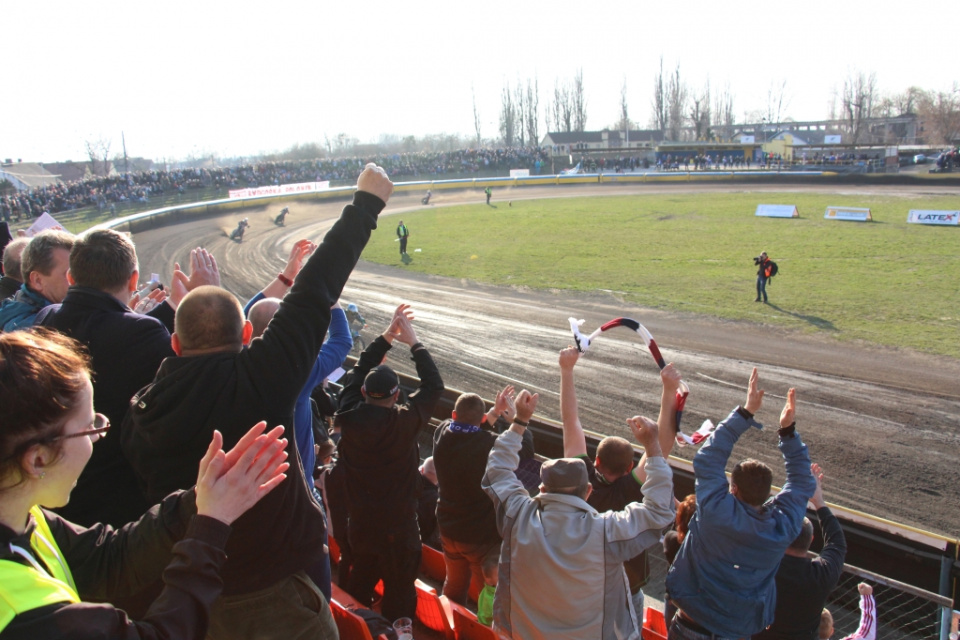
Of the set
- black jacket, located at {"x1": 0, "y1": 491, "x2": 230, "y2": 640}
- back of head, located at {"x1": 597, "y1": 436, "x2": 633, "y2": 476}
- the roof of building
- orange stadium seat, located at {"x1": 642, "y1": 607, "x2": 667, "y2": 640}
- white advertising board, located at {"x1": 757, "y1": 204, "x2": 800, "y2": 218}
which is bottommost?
white advertising board, located at {"x1": 757, "y1": 204, "x2": 800, "y2": 218}

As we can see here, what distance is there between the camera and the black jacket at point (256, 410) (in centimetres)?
225

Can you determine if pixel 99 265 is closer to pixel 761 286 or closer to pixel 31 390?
pixel 31 390

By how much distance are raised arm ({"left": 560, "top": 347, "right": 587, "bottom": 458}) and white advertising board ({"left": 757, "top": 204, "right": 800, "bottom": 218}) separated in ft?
106

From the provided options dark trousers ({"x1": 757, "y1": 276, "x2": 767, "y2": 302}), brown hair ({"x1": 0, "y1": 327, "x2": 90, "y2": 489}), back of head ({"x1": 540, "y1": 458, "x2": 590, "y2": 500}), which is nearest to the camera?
brown hair ({"x1": 0, "y1": 327, "x2": 90, "y2": 489})

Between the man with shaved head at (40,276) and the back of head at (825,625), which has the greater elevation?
the man with shaved head at (40,276)

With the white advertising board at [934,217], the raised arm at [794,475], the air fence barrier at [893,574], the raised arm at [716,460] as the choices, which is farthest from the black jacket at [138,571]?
the white advertising board at [934,217]

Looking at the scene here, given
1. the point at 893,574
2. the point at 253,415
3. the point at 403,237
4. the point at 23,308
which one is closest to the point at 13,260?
the point at 23,308

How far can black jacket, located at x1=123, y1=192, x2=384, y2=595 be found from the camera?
2.25 meters

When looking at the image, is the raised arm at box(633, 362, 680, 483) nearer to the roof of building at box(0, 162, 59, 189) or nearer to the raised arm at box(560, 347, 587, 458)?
the raised arm at box(560, 347, 587, 458)

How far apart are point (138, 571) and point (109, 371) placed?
45.9 inches

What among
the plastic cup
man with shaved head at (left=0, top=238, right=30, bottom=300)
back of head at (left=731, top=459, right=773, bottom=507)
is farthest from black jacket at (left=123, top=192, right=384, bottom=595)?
man with shaved head at (left=0, top=238, right=30, bottom=300)

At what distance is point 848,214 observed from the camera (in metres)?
30.5

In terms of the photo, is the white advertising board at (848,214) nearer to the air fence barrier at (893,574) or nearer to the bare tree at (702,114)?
the air fence barrier at (893,574)

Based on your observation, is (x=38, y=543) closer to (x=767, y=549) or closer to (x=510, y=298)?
(x=767, y=549)
